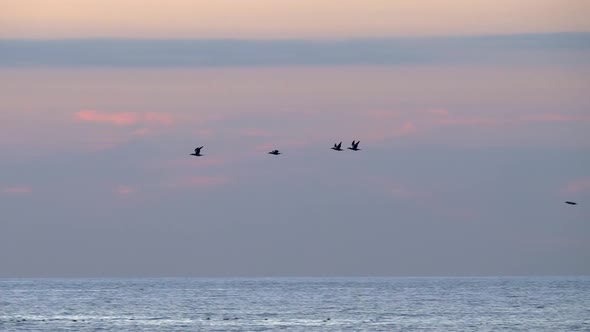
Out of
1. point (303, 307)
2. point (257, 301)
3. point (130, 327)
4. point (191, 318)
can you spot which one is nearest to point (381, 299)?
point (257, 301)

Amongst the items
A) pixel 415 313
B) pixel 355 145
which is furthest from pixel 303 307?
pixel 355 145

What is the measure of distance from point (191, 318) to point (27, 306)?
40.8 meters

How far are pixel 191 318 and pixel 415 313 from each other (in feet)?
80.8

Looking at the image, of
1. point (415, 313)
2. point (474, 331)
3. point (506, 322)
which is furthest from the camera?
point (415, 313)

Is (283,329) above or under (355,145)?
under

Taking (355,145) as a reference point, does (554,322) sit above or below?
below

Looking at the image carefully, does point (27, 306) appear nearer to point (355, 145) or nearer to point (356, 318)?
point (356, 318)

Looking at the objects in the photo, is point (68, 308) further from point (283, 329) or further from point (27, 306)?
point (283, 329)

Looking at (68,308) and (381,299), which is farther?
(381,299)

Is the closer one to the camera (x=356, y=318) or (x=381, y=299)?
(x=356, y=318)

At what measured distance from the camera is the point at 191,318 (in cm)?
13925

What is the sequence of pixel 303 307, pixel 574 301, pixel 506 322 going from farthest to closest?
pixel 574 301 → pixel 303 307 → pixel 506 322

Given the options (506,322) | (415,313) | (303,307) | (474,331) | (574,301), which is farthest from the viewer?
(574,301)

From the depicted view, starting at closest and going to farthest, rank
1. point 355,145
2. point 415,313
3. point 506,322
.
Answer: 1. point 355,145
2. point 506,322
3. point 415,313
